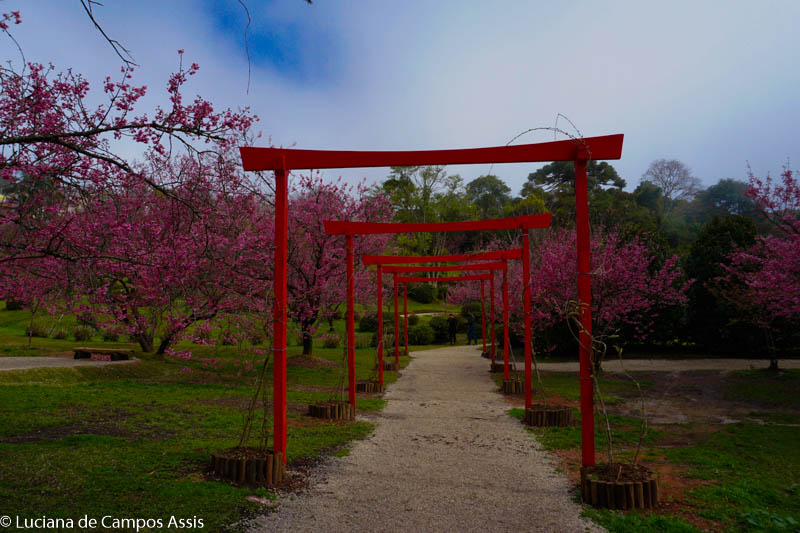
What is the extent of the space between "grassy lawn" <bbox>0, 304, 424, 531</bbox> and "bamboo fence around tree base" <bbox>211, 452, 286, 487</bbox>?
13 cm

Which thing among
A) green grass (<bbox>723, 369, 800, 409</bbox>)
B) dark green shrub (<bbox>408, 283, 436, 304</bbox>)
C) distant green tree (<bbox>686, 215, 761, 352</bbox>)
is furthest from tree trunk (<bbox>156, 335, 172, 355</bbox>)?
dark green shrub (<bbox>408, 283, 436, 304</bbox>)

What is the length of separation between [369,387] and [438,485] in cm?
586

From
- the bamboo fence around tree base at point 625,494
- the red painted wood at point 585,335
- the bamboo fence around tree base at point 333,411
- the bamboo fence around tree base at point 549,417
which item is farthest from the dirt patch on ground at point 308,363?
the bamboo fence around tree base at point 625,494

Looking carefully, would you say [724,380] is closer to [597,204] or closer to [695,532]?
[695,532]

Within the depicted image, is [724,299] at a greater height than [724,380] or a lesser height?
greater

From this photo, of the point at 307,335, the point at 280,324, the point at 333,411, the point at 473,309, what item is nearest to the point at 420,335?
the point at 473,309

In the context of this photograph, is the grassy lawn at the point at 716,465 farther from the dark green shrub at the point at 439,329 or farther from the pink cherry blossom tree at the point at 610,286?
the dark green shrub at the point at 439,329

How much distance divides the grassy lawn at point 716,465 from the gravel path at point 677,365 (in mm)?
3804

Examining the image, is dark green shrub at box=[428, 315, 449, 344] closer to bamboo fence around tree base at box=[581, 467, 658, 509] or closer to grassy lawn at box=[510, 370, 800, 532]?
grassy lawn at box=[510, 370, 800, 532]

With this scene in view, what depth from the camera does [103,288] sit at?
8.80m

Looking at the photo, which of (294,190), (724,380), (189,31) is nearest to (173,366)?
(294,190)

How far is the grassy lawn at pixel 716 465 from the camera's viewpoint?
361cm

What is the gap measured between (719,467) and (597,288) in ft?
24.6

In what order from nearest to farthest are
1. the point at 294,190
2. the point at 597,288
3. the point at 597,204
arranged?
the point at 597,288 < the point at 294,190 < the point at 597,204
